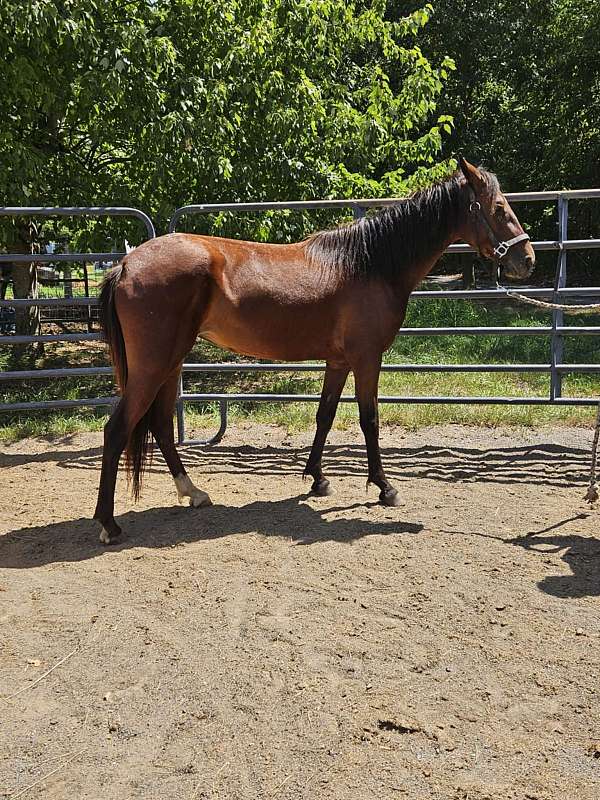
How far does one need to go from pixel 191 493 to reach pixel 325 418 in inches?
41.2

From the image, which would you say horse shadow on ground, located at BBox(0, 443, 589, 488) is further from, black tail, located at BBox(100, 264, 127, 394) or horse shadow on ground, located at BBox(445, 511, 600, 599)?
black tail, located at BBox(100, 264, 127, 394)

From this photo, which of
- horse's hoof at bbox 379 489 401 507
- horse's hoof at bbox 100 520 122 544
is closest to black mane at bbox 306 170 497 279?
horse's hoof at bbox 379 489 401 507

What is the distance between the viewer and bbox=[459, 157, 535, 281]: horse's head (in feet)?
14.4

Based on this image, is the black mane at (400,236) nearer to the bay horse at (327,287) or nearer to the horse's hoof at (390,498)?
the bay horse at (327,287)

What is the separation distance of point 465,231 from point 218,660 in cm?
308

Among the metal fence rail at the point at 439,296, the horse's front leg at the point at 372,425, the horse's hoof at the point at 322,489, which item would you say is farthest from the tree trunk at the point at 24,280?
the horse's front leg at the point at 372,425

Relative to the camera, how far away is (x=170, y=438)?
14.9 feet

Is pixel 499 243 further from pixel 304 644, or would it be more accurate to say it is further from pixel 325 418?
pixel 304 644

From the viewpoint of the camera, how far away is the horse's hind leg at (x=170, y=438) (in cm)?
446

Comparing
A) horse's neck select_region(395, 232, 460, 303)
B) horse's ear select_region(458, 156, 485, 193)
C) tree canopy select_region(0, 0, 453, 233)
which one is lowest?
horse's neck select_region(395, 232, 460, 303)

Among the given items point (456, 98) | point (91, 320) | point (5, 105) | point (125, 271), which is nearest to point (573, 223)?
point (456, 98)

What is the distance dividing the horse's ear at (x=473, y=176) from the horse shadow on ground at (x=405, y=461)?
6.53 ft

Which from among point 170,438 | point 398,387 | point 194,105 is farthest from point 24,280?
point 170,438

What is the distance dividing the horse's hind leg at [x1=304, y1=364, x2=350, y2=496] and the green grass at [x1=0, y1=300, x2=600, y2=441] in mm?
1579
